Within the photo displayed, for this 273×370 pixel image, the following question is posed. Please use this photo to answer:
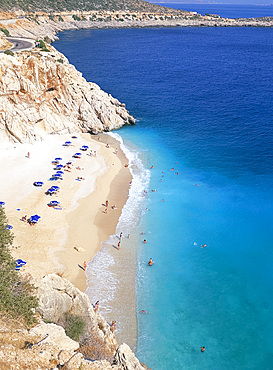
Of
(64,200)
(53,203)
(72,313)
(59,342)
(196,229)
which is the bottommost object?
(196,229)

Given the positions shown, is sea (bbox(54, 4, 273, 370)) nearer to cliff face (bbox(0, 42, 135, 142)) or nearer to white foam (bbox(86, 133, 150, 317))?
white foam (bbox(86, 133, 150, 317))

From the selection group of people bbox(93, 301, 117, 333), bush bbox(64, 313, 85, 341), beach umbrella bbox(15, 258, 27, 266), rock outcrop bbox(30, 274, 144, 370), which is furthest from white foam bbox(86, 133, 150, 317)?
bush bbox(64, 313, 85, 341)

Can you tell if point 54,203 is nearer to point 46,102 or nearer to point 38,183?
point 38,183

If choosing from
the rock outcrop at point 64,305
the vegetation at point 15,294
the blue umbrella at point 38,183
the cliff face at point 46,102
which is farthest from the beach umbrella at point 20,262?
the cliff face at point 46,102

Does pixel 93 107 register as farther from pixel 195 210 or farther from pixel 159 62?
pixel 159 62

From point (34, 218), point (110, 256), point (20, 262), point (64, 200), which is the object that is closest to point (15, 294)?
point (20, 262)

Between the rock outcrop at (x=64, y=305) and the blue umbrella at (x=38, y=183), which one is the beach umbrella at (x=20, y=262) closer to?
the rock outcrop at (x=64, y=305)

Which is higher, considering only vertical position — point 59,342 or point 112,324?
point 59,342
